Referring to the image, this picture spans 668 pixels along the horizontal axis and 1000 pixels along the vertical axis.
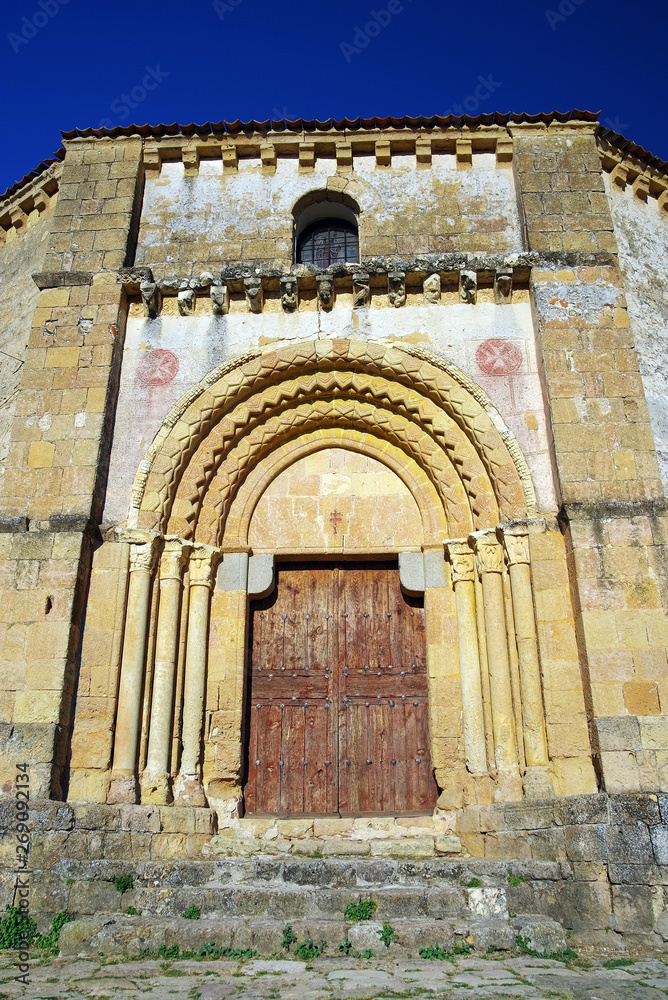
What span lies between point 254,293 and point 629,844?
5973 millimetres

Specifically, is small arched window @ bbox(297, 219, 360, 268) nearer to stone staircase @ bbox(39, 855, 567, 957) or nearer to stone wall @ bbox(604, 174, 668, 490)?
stone wall @ bbox(604, 174, 668, 490)

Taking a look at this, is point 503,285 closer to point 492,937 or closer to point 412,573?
point 412,573

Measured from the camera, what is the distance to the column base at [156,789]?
679cm

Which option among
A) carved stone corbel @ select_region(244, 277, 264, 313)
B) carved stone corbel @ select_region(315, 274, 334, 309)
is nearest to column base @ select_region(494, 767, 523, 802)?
carved stone corbel @ select_region(315, 274, 334, 309)

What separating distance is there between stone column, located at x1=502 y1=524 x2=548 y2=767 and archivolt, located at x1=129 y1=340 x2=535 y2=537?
0.29m

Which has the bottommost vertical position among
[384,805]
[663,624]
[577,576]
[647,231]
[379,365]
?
[384,805]

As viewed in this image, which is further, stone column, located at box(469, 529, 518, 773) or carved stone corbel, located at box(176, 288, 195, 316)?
carved stone corbel, located at box(176, 288, 195, 316)

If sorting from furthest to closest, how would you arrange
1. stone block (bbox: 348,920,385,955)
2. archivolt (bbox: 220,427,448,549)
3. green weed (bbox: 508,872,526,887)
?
archivolt (bbox: 220,427,448,549)
green weed (bbox: 508,872,526,887)
stone block (bbox: 348,920,385,955)

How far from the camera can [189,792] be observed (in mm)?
6980

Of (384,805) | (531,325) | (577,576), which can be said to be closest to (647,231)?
(531,325)

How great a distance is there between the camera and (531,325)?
8.11m

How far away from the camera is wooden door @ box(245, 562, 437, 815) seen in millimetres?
7379

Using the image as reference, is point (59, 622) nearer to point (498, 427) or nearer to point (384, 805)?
point (384, 805)

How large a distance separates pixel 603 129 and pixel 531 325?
2730 mm
